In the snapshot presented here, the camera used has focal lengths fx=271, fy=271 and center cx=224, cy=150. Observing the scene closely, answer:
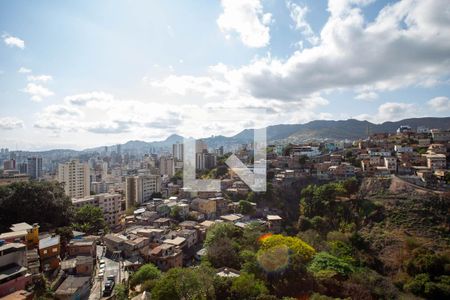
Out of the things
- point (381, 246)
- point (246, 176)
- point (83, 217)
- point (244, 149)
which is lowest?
point (381, 246)

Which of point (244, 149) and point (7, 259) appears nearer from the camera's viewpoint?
point (7, 259)

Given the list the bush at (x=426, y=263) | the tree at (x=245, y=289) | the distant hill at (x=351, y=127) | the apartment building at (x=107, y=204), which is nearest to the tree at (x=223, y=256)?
the tree at (x=245, y=289)

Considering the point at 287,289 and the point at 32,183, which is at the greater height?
the point at 32,183

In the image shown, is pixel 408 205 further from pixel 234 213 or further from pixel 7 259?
pixel 7 259

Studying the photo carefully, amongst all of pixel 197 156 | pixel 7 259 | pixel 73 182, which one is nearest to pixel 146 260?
pixel 7 259

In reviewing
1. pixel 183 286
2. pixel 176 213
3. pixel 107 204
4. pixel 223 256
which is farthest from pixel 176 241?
pixel 107 204

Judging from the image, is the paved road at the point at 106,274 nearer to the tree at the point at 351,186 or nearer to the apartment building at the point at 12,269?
the apartment building at the point at 12,269

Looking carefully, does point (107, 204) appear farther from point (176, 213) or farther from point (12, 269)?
point (12, 269)
